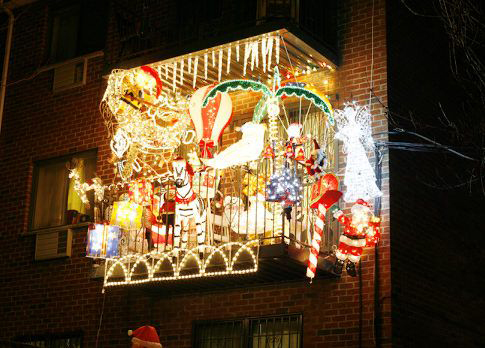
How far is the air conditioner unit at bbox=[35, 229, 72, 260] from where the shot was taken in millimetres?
15469

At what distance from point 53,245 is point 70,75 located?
330 centimetres

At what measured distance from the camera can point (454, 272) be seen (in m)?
13.9

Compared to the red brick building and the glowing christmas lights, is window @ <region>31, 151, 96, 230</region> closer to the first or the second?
the red brick building

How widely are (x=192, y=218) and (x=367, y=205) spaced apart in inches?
103

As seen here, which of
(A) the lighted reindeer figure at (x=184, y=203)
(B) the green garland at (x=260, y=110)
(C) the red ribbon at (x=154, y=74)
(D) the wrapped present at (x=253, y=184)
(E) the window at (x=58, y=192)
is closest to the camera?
(A) the lighted reindeer figure at (x=184, y=203)

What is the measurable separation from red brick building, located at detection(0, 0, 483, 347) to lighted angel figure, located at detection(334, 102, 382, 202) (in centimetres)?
22

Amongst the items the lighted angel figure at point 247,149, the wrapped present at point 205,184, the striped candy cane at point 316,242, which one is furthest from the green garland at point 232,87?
the striped candy cane at point 316,242

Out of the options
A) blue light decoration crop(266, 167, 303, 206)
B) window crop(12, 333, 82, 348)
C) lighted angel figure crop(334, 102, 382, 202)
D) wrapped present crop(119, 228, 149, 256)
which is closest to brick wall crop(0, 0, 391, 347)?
window crop(12, 333, 82, 348)

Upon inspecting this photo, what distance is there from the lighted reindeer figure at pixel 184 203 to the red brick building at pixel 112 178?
86 cm

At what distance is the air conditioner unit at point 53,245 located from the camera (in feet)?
50.8

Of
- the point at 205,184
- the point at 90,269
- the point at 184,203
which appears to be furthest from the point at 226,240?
the point at 90,269

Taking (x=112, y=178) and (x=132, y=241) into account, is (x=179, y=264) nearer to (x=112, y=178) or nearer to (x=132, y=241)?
(x=132, y=241)

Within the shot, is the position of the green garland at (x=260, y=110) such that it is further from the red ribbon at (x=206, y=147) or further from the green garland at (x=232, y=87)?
the red ribbon at (x=206, y=147)

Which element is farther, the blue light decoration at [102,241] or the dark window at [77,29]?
the dark window at [77,29]
